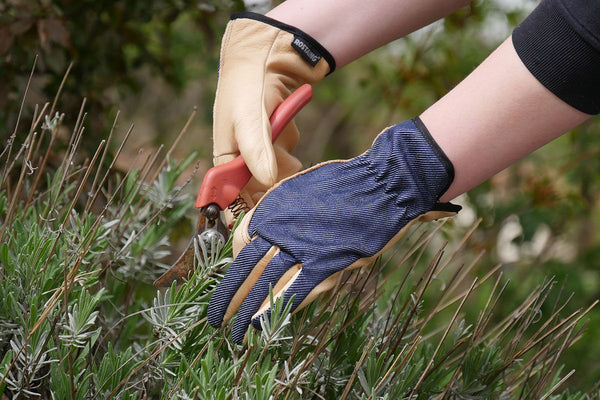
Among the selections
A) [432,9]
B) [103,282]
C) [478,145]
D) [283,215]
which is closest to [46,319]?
[103,282]

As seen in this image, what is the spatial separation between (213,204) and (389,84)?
7.26 ft

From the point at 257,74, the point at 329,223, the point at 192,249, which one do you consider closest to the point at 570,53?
the point at 329,223

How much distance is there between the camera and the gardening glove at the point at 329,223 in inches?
45.8

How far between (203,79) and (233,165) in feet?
8.60

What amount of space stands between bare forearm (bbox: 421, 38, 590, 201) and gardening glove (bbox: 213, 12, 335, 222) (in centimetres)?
42

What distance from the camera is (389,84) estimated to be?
3.39 meters

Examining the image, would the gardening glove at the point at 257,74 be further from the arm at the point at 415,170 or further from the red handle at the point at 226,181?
the arm at the point at 415,170

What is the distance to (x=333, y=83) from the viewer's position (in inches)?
166

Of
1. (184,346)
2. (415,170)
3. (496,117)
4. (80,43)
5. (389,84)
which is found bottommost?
(389,84)

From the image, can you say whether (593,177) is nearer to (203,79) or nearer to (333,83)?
(333,83)

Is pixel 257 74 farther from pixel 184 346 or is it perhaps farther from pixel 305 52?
pixel 184 346

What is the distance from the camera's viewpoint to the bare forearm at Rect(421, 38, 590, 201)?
1.12 meters

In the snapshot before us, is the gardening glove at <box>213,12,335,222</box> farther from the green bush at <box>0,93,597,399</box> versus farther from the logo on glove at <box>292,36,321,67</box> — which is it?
the green bush at <box>0,93,597,399</box>

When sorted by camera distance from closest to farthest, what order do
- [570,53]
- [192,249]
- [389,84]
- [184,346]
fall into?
[570,53] < [184,346] < [192,249] < [389,84]
